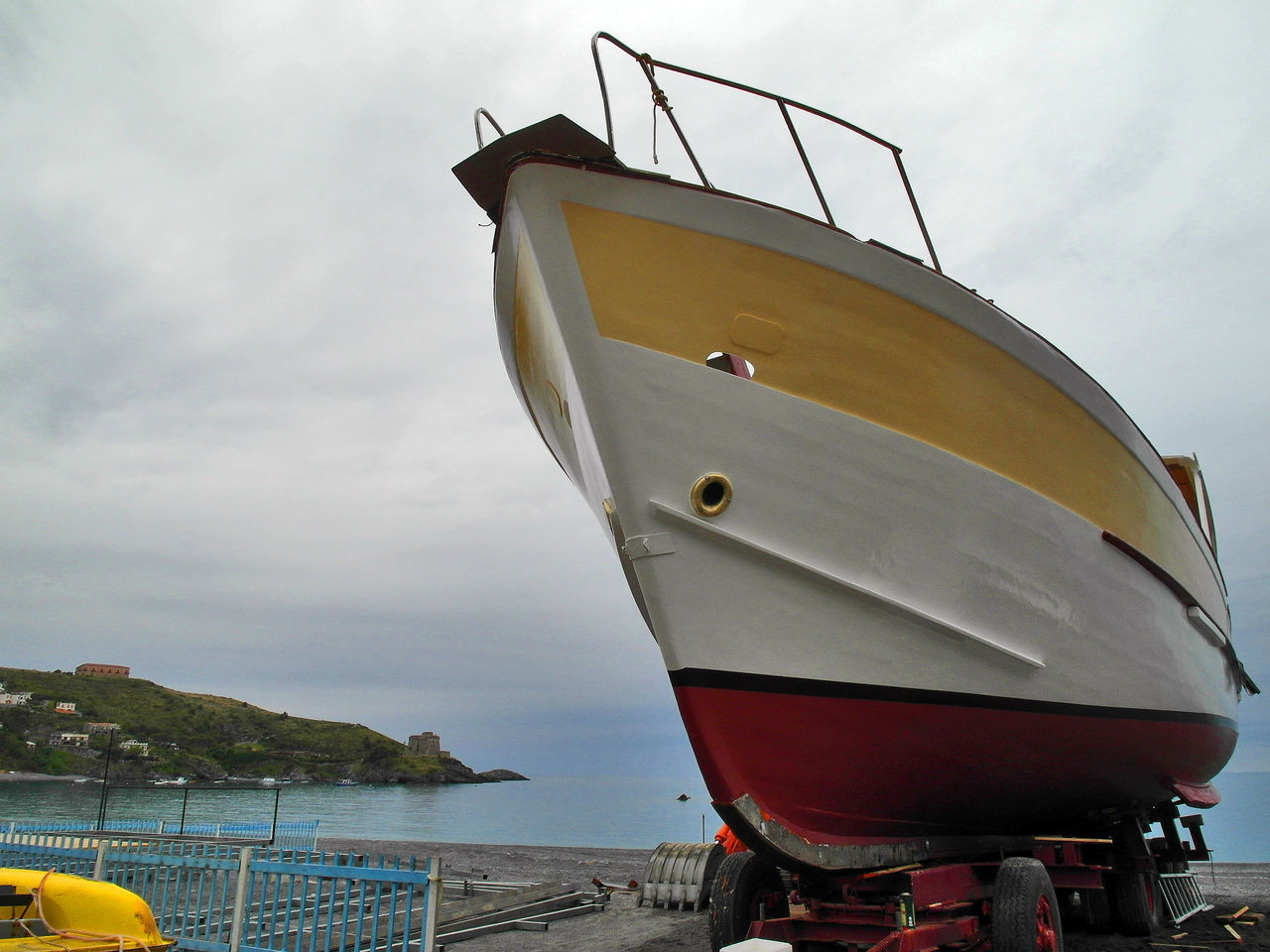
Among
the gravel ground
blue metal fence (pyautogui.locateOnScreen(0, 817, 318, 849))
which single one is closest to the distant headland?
blue metal fence (pyautogui.locateOnScreen(0, 817, 318, 849))

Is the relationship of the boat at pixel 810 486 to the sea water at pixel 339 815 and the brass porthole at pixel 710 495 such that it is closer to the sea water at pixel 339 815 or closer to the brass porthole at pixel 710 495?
the brass porthole at pixel 710 495

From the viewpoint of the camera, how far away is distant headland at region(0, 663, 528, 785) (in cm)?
8469

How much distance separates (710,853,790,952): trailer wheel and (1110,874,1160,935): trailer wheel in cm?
373

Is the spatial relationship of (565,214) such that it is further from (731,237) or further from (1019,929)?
(1019,929)

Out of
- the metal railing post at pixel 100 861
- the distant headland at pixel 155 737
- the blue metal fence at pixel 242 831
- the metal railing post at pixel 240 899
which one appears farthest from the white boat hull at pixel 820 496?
the distant headland at pixel 155 737

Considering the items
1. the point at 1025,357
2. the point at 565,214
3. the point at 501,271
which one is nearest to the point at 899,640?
the point at 1025,357

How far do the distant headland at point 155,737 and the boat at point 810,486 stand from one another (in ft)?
Result: 275

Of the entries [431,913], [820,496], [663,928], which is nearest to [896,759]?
[820,496]

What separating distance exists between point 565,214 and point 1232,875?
16.0m

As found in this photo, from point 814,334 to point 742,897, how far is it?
3763mm

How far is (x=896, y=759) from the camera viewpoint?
4422 millimetres

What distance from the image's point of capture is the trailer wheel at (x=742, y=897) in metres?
5.10

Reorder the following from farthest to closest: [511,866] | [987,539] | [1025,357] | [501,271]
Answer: [511,866], [501,271], [1025,357], [987,539]

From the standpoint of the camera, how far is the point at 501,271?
540cm
